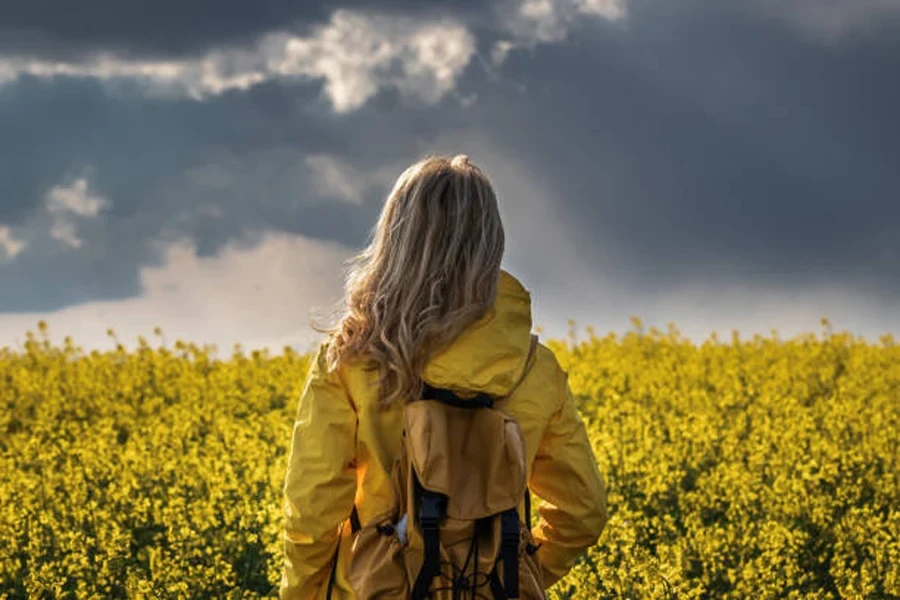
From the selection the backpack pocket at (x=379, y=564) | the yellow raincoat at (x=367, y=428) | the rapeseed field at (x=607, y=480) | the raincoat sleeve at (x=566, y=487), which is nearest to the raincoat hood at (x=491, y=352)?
the yellow raincoat at (x=367, y=428)

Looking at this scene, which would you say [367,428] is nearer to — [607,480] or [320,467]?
[320,467]

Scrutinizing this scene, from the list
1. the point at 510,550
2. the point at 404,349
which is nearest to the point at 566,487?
the point at 510,550

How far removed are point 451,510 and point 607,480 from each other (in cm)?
464

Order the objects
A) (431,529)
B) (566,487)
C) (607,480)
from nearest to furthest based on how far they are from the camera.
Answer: (431,529) < (566,487) < (607,480)

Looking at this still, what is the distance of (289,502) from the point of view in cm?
316

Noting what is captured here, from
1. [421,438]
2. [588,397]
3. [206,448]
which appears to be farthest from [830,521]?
[421,438]

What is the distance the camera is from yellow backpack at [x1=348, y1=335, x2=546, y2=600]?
2.95 m

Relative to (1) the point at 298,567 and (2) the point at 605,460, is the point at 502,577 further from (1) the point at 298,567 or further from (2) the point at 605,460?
(2) the point at 605,460

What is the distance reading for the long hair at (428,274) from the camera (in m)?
3.07

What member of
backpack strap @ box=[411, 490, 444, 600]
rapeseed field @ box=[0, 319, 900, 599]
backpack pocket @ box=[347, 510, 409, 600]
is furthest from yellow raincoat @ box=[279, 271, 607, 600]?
rapeseed field @ box=[0, 319, 900, 599]

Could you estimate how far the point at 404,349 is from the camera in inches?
120

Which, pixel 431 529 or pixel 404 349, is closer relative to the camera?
pixel 431 529

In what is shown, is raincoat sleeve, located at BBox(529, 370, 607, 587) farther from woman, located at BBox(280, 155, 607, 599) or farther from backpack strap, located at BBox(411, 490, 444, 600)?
backpack strap, located at BBox(411, 490, 444, 600)

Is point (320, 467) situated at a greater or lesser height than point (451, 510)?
greater
